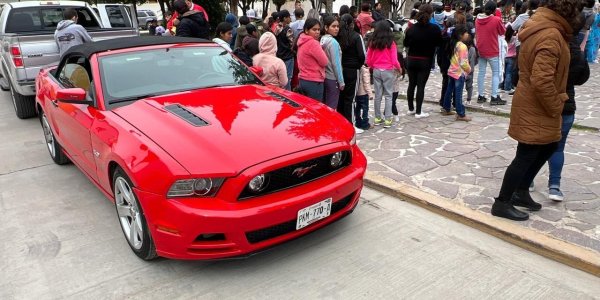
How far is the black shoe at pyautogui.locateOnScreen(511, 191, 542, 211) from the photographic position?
3.82 m

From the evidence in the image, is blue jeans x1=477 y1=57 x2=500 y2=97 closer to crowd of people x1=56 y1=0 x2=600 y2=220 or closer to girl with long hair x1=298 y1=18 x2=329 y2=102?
crowd of people x1=56 y1=0 x2=600 y2=220

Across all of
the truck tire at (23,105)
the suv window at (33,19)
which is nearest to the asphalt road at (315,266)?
the truck tire at (23,105)

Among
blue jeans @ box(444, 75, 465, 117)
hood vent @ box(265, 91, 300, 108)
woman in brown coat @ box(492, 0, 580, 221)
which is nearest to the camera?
woman in brown coat @ box(492, 0, 580, 221)

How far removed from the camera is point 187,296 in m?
2.86

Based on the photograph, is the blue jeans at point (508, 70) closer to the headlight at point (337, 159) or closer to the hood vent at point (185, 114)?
the headlight at point (337, 159)

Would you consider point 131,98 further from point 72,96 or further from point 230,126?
point 230,126

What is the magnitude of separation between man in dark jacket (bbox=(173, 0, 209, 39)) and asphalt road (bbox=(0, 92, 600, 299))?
3.71 m

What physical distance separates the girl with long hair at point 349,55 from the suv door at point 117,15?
5.95m

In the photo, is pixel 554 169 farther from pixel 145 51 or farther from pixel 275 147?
pixel 145 51

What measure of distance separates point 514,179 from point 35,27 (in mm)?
9107

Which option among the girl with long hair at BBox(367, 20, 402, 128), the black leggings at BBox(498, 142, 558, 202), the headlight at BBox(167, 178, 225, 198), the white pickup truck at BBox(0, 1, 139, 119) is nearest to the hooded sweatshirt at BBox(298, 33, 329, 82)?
the girl with long hair at BBox(367, 20, 402, 128)

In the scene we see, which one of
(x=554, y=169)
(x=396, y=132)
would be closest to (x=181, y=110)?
(x=554, y=169)

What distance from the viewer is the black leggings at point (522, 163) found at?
349 cm

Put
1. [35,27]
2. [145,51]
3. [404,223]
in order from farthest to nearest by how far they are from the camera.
→ [35,27] → [145,51] → [404,223]
